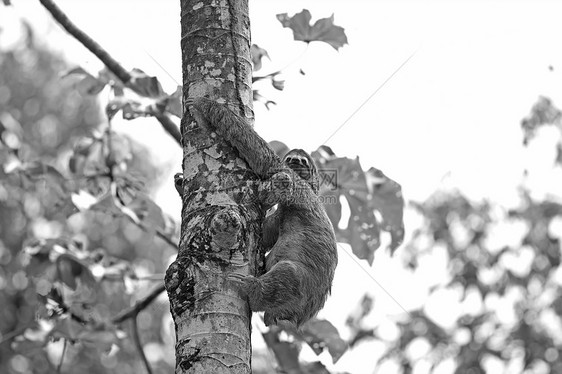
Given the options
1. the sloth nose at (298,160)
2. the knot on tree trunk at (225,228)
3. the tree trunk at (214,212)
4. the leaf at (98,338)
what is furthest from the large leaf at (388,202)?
the knot on tree trunk at (225,228)

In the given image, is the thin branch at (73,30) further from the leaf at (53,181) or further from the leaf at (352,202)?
the leaf at (352,202)

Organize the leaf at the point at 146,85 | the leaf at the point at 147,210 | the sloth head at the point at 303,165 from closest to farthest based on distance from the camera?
1. the sloth head at the point at 303,165
2. the leaf at the point at 146,85
3. the leaf at the point at 147,210

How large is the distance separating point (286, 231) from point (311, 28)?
1.93 meters

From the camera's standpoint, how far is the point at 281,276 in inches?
171

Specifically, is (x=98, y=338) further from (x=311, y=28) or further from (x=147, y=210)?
(x=311, y=28)

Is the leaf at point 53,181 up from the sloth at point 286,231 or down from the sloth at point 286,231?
up

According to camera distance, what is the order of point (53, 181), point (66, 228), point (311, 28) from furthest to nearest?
1. point (66, 228)
2. point (53, 181)
3. point (311, 28)

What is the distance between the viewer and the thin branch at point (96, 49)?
605 centimetres

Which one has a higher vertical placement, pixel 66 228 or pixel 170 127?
pixel 66 228

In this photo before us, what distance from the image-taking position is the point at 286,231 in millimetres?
5066

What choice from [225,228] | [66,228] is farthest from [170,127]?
[66,228]

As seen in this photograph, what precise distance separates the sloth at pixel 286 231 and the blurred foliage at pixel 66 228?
1.88m

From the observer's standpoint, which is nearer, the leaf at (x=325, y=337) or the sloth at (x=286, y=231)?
the sloth at (x=286, y=231)

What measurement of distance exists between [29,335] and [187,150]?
3.45 m
